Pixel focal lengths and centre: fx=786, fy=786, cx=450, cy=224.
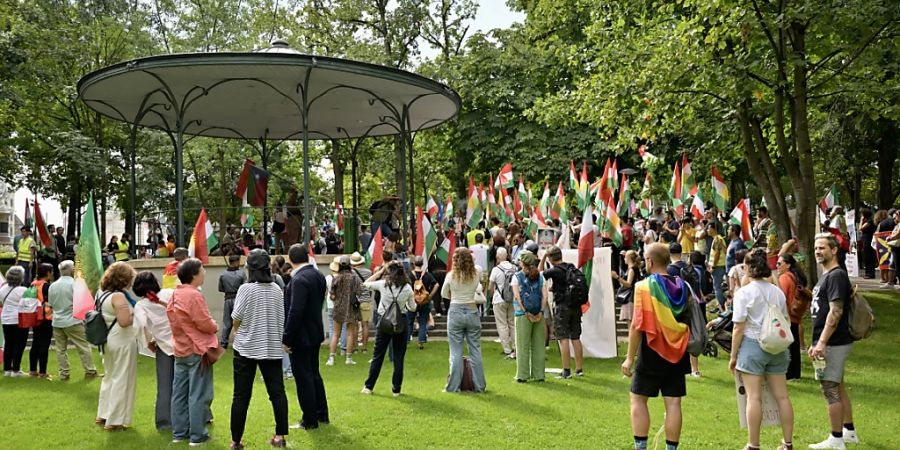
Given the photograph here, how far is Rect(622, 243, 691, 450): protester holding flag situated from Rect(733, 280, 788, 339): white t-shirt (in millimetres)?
651

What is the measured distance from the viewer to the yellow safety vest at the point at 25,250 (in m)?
19.8

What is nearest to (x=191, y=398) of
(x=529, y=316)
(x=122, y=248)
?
(x=529, y=316)

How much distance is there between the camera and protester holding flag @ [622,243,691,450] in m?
6.34

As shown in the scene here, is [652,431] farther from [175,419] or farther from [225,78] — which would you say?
[225,78]

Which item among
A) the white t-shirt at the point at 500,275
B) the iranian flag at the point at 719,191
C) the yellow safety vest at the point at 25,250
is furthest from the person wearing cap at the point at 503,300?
the yellow safety vest at the point at 25,250

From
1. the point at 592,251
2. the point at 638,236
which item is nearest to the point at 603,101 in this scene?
the point at 638,236

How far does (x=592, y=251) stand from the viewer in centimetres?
1337

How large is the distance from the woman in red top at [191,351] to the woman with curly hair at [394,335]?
260 centimetres

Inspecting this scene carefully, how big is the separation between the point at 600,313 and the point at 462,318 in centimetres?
439

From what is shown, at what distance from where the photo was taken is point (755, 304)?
677 centimetres

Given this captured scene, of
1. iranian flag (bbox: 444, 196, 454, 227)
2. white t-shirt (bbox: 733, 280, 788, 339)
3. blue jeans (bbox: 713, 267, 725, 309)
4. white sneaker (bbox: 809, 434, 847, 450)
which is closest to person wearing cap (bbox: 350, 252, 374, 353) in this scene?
blue jeans (bbox: 713, 267, 725, 309)

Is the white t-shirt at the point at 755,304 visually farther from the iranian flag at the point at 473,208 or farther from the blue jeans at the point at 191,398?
the iranian flag at the point at 473,208

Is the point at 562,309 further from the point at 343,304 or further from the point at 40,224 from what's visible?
the point at 40,224

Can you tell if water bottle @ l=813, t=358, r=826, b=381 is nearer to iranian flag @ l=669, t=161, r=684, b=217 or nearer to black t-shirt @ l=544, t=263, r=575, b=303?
black t-shirt @ l=544, t=263, r=575, b=303
